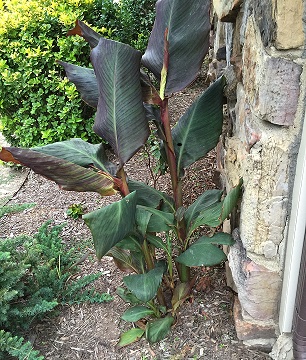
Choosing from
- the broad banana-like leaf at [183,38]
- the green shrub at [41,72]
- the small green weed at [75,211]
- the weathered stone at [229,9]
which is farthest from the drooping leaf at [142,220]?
the green shrub at [41,72]

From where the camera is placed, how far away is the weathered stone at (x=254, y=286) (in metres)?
1.70

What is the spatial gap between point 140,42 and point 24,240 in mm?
2316

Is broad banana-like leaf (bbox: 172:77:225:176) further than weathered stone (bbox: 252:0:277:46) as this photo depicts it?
Yes

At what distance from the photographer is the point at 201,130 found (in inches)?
72.5

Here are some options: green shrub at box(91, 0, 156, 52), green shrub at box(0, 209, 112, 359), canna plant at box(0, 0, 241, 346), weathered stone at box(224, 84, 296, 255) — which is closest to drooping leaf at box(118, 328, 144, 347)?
canna plant at box(0, 0, 241, 346)

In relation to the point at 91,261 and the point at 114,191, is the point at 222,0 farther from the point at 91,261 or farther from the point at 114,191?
the point at 91,261

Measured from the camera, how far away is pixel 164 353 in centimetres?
187

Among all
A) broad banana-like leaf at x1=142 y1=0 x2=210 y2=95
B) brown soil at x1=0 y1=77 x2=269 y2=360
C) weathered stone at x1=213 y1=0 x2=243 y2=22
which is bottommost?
brown soil at x1=0 y1=77 x2=269 y2=360

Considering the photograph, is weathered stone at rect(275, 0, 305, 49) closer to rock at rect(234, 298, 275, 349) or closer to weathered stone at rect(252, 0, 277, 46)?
weathered stone at rect(252, 0, 277, 46)

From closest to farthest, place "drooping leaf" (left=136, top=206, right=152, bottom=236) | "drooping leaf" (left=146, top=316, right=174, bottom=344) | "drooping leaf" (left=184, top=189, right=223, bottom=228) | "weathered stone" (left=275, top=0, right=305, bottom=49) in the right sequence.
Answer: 1. "weathered stone" (left=275, top=0, right=305, bottom=49)
2. "drooping leaf" (left=136, top=206, right=152, bottom=236)
3. "drooping leaf" (left=146, top=316, right=174, bottom=344)
4. "drooping leaf" (left=184, top=189, right=223, bottom=228)

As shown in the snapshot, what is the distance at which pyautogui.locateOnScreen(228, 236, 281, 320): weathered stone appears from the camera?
1702 mm

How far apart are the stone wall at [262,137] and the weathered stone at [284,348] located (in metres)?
0.05

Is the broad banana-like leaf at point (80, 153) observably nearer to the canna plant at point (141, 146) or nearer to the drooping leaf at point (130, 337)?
the canna plant at point (141, 146)

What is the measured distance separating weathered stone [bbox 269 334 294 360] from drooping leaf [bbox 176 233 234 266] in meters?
0.43
